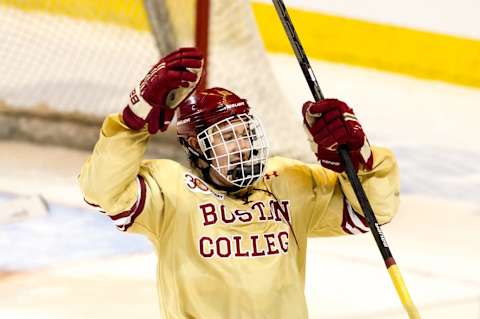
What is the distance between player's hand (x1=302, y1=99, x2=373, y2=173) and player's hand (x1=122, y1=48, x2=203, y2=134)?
238 mm

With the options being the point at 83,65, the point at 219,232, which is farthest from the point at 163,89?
the point at 83,65

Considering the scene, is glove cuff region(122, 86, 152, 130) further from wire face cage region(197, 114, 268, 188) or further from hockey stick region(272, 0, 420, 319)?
hockey stick region(272, 0, 420, 319)

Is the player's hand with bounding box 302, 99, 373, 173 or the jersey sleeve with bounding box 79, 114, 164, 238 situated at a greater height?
the player's hand with bounding box 302, 99, 373, 173

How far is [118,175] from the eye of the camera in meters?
1.82

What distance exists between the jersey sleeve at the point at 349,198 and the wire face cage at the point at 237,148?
0.18 m

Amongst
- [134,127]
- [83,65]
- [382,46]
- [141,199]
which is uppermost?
[382,46]

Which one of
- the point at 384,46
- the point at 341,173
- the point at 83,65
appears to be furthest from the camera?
the point at 384,46

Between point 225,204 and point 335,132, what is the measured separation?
0.22 m

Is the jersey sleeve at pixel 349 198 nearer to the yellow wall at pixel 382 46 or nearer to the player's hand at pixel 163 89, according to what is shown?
the player's hand at pixel 163 89

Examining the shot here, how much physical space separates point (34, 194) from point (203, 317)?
6.96ft

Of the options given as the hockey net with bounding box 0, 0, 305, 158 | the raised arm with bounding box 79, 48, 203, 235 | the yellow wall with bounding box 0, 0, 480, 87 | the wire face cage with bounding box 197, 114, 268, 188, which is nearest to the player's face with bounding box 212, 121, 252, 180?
the wire face cage with bounding box 197, 114, 268, 188

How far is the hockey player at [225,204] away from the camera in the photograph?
190cm

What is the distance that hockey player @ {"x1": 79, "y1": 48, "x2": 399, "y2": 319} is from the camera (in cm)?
190

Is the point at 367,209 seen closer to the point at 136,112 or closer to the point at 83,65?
the point at 136,112
